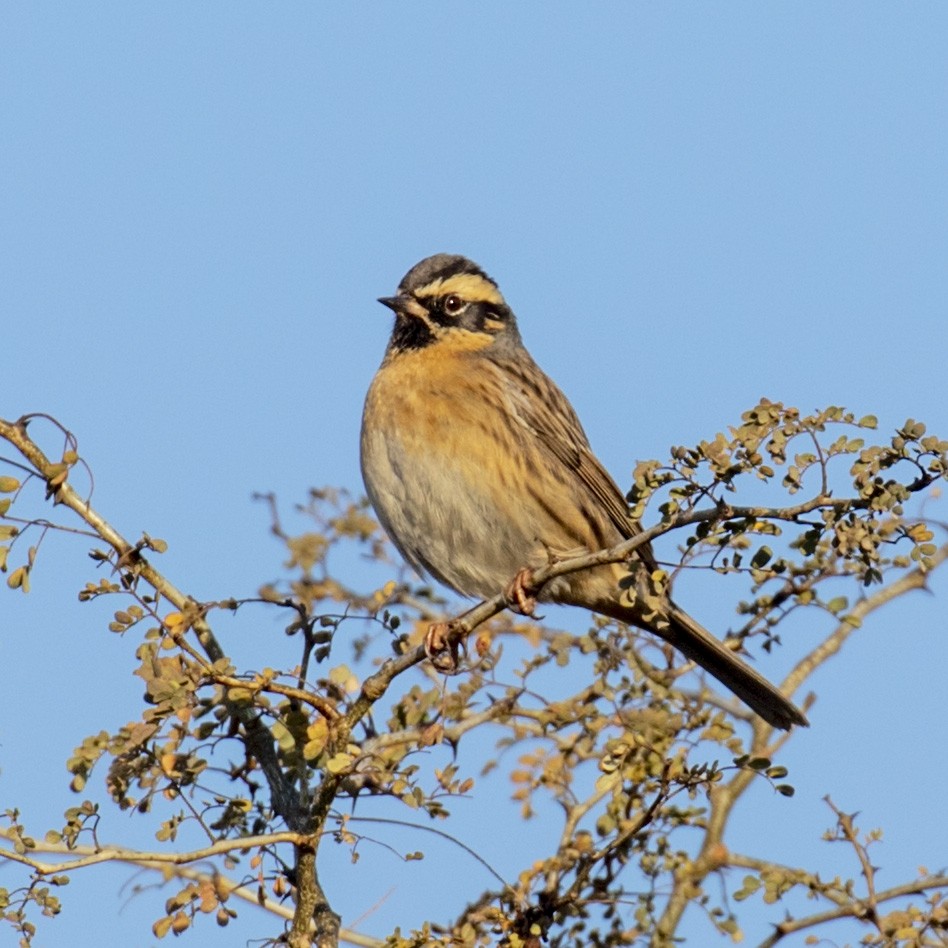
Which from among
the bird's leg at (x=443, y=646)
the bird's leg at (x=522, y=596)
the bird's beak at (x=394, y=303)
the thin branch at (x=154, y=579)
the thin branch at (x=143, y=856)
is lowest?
the thin branch at (x=143, y=856)

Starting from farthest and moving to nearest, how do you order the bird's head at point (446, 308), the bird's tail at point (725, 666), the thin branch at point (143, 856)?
the bird's head at point (446, 308) → the bird's tail at point (725, 666) → the thin branch at point (143, 856)

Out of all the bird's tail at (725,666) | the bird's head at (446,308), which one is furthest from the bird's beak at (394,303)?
the bird's tail at (725,666)

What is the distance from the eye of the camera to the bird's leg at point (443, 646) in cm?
539

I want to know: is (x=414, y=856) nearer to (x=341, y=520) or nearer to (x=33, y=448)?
(x=33, y=448)

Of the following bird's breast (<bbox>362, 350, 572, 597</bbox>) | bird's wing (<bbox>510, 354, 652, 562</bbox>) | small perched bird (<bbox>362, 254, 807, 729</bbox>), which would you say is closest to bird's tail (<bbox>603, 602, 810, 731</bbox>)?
small perched bird (<bbox>362, 254, 807, 729</bbox>)

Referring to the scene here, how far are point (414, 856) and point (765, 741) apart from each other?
103 inches

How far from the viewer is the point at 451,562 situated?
7051 millimetres

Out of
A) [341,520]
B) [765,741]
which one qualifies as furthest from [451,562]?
[765,741]

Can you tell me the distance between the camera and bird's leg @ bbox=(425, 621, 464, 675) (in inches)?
212

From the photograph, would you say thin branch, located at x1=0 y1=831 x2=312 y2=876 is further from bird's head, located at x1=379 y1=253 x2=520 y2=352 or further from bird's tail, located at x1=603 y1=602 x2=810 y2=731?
bird's head, located at x1=379 y1=253 x2=520 y2=352

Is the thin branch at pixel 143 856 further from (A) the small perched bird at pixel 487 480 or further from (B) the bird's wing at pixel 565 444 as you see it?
(B) the bird's wing at pixel 565 444

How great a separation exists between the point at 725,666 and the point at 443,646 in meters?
1.93

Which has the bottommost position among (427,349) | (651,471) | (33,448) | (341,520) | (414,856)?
(414,856)

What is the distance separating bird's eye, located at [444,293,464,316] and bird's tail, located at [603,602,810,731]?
5.37 feet
